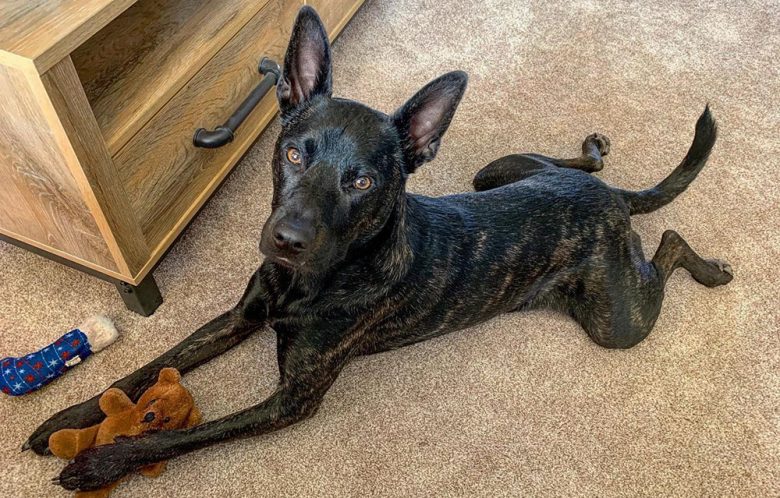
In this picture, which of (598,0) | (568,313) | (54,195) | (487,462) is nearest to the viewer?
(54,195)

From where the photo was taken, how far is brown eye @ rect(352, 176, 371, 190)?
58.4 inches

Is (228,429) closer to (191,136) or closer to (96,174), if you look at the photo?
(96,174)

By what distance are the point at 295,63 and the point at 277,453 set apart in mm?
1060

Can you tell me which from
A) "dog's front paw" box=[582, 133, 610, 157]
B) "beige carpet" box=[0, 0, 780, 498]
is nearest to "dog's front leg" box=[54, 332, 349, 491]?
"beige carpet" box=[0, 0, 780, 498]

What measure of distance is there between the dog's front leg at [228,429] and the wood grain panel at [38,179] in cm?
56

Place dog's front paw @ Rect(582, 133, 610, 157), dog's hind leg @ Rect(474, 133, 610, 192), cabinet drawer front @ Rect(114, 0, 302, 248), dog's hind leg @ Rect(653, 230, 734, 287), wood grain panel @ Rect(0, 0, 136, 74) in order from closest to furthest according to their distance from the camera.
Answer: wood grain panel @ Rect(0, 0, 136, 74) → cabinet drawer front @ Rect(114, 0, 302, 248) → dog's hind leg @ Rect(653, 230, 734, 287) → dog's hind leg @ Rect(474, 133, 610, 192) → dog's front paw @ Rect(582, 133, 610, 157)

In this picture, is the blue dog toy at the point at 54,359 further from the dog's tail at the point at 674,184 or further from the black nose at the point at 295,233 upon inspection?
the dog's tail at the point at 674,184

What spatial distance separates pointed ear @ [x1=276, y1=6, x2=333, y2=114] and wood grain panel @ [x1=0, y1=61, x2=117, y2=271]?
1.74ft

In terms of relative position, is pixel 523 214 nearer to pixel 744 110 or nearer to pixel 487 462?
pixel 487 462

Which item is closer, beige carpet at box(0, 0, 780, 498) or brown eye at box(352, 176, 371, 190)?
brown eye at box(352, 176, 371, 190)

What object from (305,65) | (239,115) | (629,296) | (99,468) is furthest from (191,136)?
(629,296)

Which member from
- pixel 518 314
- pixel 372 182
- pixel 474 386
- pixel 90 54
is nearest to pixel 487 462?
pixel 474 386

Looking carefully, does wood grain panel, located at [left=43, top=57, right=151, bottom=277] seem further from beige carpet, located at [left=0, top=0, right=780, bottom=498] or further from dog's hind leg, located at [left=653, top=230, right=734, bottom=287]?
dog's hind leg, located at [left=653, top=230, right=734, bottom=287]

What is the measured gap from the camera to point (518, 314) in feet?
7.11
